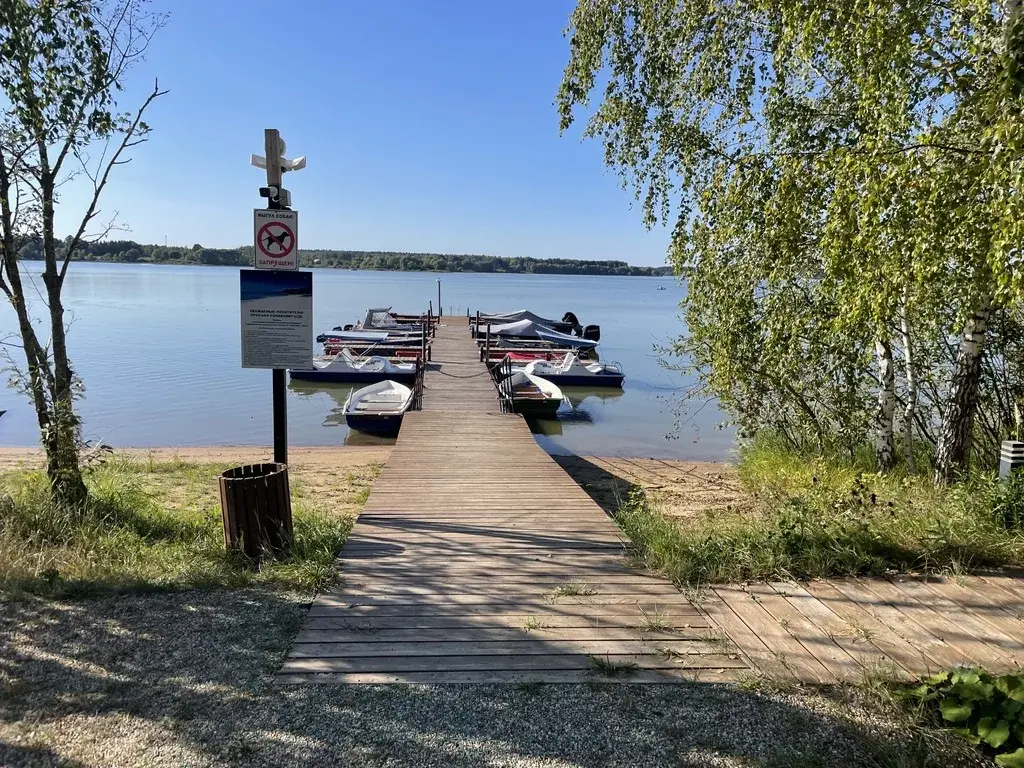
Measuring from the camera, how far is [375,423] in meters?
13.9

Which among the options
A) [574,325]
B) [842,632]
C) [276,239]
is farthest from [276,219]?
[574,325]

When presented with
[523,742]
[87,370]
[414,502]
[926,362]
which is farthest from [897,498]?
[87,370]

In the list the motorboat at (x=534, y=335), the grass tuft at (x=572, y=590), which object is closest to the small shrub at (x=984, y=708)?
the grass tuft at (x=572, y=590)

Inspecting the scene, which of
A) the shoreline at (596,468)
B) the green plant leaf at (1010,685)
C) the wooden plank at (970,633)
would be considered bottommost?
the shoreline at (596,468)

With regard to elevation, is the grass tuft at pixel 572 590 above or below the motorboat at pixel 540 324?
below

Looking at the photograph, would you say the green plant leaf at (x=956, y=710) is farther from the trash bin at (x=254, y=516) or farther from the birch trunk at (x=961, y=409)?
the birch trunk at (x=961, y=409)

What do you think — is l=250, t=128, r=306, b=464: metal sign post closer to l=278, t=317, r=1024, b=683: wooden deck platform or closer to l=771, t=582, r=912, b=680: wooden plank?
l=278, t=317, r=1024, b=683: wooden deck platform

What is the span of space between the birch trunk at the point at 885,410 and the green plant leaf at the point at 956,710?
5060 millimetres

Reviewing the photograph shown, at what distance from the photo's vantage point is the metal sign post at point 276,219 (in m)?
4.91

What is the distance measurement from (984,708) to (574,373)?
19.5 m

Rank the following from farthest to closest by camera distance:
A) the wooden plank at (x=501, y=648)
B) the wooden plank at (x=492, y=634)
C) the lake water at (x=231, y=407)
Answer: the lake water at (x=231, y=407) < the wooden plank at (x=492, y=634) < the wooden plank at (x=501, y=648)

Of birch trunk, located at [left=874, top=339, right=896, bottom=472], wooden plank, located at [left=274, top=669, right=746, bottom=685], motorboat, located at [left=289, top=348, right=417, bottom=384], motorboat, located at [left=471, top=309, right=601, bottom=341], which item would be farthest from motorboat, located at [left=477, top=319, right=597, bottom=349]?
wooden plank, located at [left=274, top=669, right=746, bottom=685]

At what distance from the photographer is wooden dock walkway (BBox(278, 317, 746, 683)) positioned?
10.3ft

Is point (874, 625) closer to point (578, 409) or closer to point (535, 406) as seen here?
point (535, 406)
